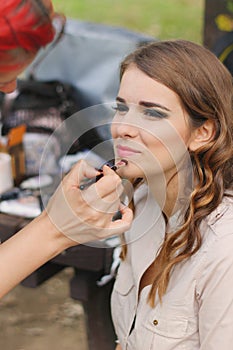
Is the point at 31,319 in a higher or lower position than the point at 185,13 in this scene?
higher

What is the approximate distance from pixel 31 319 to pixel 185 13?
7863 mm

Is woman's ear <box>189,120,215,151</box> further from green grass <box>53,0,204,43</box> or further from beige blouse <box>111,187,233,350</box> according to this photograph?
green grass <box>53,0,204,43</box>

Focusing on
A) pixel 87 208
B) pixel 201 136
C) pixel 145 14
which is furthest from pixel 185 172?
pixel 145 14

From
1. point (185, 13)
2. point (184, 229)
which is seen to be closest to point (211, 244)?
point (184, 229)

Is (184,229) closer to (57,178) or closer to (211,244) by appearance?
(211,244)

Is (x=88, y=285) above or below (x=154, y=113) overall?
below

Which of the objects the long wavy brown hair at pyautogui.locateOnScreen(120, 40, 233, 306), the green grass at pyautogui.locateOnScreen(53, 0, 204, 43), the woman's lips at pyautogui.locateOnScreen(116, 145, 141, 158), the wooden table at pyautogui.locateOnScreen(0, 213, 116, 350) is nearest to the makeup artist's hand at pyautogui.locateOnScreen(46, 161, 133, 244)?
the woman's lips at pyautogui.locateOnScreen(116, 145, 141, 158)

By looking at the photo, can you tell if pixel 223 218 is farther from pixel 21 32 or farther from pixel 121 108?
pixel 21 32

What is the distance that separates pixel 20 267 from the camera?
1463 millimetres

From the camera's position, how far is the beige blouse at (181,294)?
158 centimetres

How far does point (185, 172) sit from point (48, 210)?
52cm

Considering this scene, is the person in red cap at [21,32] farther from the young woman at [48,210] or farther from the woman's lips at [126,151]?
the woman's lips at [126,151]

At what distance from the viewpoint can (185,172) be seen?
69.3 inches

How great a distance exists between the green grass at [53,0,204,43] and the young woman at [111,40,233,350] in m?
7.65
